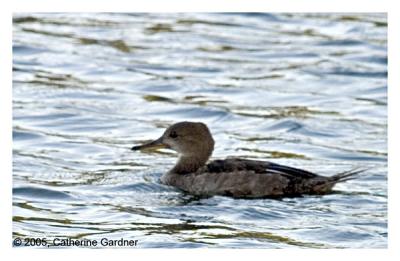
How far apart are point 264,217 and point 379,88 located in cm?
621

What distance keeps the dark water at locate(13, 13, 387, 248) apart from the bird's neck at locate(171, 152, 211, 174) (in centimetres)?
30

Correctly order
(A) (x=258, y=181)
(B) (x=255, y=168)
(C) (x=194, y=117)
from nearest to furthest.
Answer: (A) (x=258, y=181) < (B) (x=255, y=168) < (C) (x=194, y=117)

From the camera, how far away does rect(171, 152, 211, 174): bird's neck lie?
1255 cm

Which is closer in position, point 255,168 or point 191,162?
point 255,168

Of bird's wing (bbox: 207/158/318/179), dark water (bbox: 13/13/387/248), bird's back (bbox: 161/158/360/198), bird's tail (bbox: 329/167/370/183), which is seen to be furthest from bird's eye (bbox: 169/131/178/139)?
bird's tail (bbox: 329/167/370/183)

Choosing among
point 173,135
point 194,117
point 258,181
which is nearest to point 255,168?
point 258,181

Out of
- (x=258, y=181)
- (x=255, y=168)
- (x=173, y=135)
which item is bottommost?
(x=258, y=181)

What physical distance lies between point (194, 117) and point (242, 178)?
346 centimetres

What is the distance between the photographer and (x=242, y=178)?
11.9 metres

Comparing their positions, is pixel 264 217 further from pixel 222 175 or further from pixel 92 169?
pixel 92 169

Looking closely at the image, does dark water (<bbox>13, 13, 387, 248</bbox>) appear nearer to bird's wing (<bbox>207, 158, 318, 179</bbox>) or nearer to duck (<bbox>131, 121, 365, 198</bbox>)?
duck (<bbox>131, 121, 365, 198</bbox>)

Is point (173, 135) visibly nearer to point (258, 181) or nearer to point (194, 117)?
point (258, 181)

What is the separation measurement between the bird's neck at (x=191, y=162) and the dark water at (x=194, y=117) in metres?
0.30

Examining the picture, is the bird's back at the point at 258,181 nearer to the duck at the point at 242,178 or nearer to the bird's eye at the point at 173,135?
the duck at the point at 242,178
